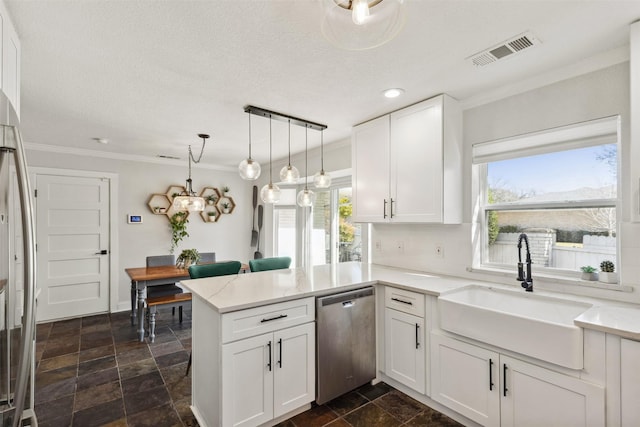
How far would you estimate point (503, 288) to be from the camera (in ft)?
7.24

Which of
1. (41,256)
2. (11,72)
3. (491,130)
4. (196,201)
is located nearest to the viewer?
(11,72)

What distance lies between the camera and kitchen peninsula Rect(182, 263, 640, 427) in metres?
1.50

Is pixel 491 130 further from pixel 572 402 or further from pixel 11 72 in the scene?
pixel 11 72

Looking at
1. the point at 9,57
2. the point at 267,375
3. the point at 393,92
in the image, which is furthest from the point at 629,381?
the point at 9,57

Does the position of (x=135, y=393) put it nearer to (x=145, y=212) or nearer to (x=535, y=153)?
(x=145, y=212)

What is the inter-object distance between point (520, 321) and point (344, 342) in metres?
1.16

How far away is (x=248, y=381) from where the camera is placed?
1836mm

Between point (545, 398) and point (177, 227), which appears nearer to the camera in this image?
point (545, 398)

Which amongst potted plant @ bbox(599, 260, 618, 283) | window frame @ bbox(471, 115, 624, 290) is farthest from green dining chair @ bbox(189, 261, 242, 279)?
potted plant @ bbox(599, 260, 618, 283)

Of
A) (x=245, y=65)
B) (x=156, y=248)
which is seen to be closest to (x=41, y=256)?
(x=156, y=248)

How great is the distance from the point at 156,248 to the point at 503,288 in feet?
15.6

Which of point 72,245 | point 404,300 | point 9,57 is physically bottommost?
point 404,300

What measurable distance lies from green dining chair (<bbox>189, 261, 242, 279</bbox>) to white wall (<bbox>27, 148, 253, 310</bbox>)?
2.55 meters

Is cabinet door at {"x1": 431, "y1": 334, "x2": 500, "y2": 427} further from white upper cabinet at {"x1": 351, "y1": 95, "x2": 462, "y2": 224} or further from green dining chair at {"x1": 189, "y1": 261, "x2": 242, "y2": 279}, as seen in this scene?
green dining chair at {"x1": 189, "y1": 261, "x2": 242, "y2": 279}
